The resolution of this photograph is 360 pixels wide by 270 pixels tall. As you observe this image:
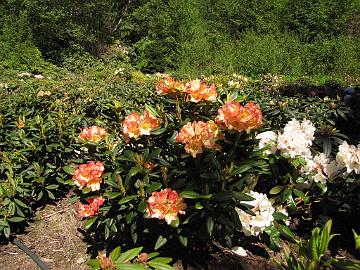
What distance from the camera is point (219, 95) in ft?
7.75

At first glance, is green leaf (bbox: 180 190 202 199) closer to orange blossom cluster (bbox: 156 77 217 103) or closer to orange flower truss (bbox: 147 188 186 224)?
orange flower truss (bbox: 147 188 186 224)

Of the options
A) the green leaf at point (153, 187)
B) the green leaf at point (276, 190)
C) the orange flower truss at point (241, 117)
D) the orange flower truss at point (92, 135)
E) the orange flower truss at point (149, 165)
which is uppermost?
the orange flower truss at point (241, 117)

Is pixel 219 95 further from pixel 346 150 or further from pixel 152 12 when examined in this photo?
pixel 152 12

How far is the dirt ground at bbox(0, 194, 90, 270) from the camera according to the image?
7.50 feet

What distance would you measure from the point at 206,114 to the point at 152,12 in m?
15.1

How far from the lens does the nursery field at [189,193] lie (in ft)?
5.73

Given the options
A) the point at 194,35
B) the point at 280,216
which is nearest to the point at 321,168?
the point at 280,216

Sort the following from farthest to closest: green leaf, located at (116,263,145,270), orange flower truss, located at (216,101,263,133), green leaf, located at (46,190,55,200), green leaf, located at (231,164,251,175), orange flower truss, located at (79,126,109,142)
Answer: green leaf, located at (46,190,55,200) → orange flower truss, located at (79,126,109,142) → green leaf, located at (231,164,251,175) → orange flower truss, located at (216,101,263,133) → green leaf, located at (116,263,145,270)

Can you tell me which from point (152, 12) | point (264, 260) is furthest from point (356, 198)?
point (152, 12)

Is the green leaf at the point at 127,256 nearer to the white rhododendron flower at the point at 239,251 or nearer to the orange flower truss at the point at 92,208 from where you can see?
the orange flower truss at the point at 92,208

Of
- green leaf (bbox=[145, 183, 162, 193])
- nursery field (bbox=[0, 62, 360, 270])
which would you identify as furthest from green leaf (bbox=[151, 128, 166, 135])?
green leaf (bbox=[145, 183, 162, 193])

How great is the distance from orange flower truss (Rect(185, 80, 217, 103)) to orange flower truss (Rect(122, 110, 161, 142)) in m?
0.23

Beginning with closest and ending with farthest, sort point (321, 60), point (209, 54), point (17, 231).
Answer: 1. point (17, 231)
2. point (321, 60)
3. point (209, 54)

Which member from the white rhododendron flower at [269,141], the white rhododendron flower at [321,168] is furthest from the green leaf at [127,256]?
the white rhododendron flower at [321,168]
